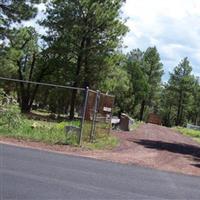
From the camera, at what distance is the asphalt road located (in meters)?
9.55

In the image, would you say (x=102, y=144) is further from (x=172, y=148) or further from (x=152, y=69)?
(x=152, y=69)

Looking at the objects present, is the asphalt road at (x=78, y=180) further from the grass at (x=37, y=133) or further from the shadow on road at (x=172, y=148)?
the shadow on road at (x=172, y=148)

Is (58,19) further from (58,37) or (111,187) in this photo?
(111,187)

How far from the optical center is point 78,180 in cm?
1119

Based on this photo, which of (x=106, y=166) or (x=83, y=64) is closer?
(x=106, y=166)

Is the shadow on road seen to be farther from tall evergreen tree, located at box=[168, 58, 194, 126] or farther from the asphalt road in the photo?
tall evergreen tree, located at box=[168, 58, 194, 126]

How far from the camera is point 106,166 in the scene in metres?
14.5

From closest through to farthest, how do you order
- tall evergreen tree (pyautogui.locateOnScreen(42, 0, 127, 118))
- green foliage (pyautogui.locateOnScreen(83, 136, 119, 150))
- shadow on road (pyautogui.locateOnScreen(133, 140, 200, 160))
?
green foliage (pyautogui.locateOnScreen(83, 136, 119, 150))
shadow on road (pyautogui.locateOnScreen(133, 140, 200, 160))
tall evergreen tree (pyautogui.locateOnScreen(42, 0, 127, 118))

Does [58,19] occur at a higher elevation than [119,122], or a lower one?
higher

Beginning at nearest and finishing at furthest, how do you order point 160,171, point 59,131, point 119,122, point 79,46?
point 160,171 → point 59,131 → point 119,122 → point 79,46

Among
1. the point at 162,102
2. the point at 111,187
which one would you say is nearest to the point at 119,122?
the point at 111,187

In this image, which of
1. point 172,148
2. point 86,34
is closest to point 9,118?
point 172,148

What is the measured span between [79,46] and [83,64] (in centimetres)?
199

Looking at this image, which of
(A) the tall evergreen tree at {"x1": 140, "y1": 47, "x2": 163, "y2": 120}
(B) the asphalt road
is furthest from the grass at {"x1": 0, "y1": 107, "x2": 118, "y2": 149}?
(A) the tall evergreen tree at {"x1": 140, "y1": 47, "x2": 163, "y2": 120}
